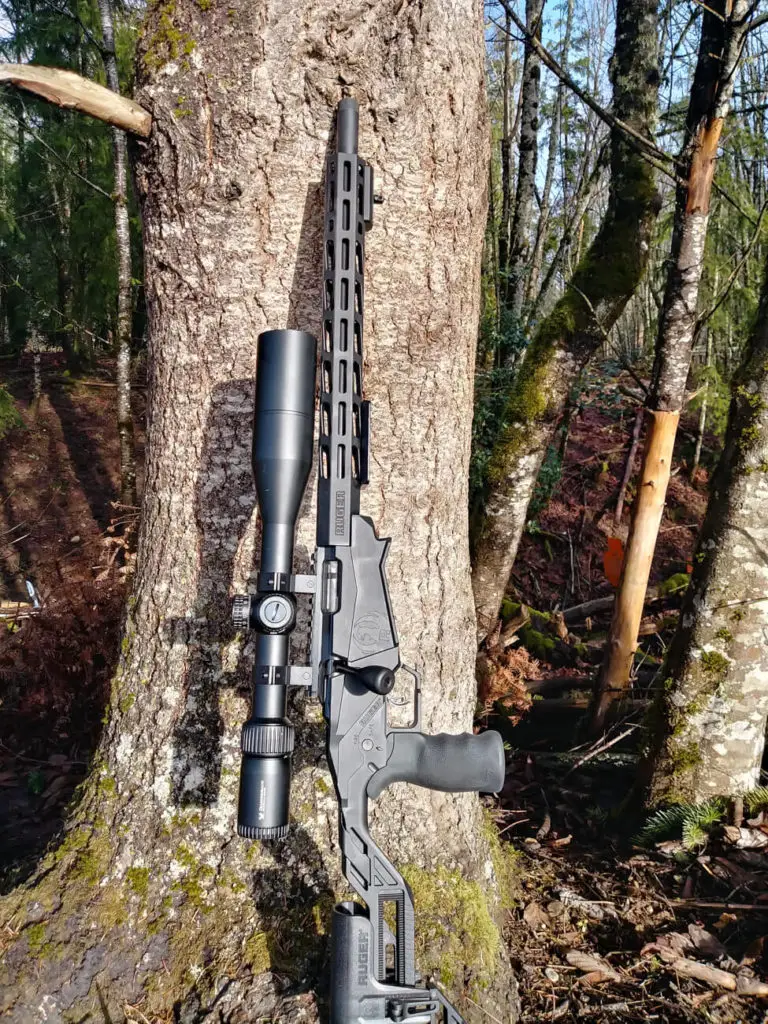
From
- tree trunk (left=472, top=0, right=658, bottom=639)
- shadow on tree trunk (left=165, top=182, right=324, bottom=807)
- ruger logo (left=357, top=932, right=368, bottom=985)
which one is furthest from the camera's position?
tree trunk (left=472, top=0, right=658, bottom=639)

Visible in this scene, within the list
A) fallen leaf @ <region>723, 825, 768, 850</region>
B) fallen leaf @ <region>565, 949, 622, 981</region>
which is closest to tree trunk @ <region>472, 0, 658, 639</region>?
fallen leaf @ <region>723, 825, 768, 850</region>

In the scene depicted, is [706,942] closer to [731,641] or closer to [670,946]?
[670,946]

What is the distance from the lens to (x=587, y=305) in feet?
21.1

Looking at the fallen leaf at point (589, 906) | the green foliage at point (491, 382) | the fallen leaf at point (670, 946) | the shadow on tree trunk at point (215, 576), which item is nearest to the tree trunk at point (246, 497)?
the shadow on tree trunk at point (215, 576)

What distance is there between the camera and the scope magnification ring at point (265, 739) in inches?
93.0

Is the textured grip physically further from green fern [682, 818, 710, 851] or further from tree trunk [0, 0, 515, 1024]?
green fern [682, 818, 710, 851]

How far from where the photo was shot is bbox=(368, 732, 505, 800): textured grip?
8.20 feet

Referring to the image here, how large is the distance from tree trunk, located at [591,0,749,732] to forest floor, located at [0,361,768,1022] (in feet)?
2.16

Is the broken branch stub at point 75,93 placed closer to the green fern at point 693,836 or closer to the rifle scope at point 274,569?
the rifle scope at point 274,569

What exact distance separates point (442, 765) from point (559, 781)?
→ 9.95 ft

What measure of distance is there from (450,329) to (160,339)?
4.04ft

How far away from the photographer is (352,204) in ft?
8.30

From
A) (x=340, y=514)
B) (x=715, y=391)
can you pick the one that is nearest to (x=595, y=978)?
(x=340, y=514)

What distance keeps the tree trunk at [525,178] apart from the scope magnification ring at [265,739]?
994 cm
